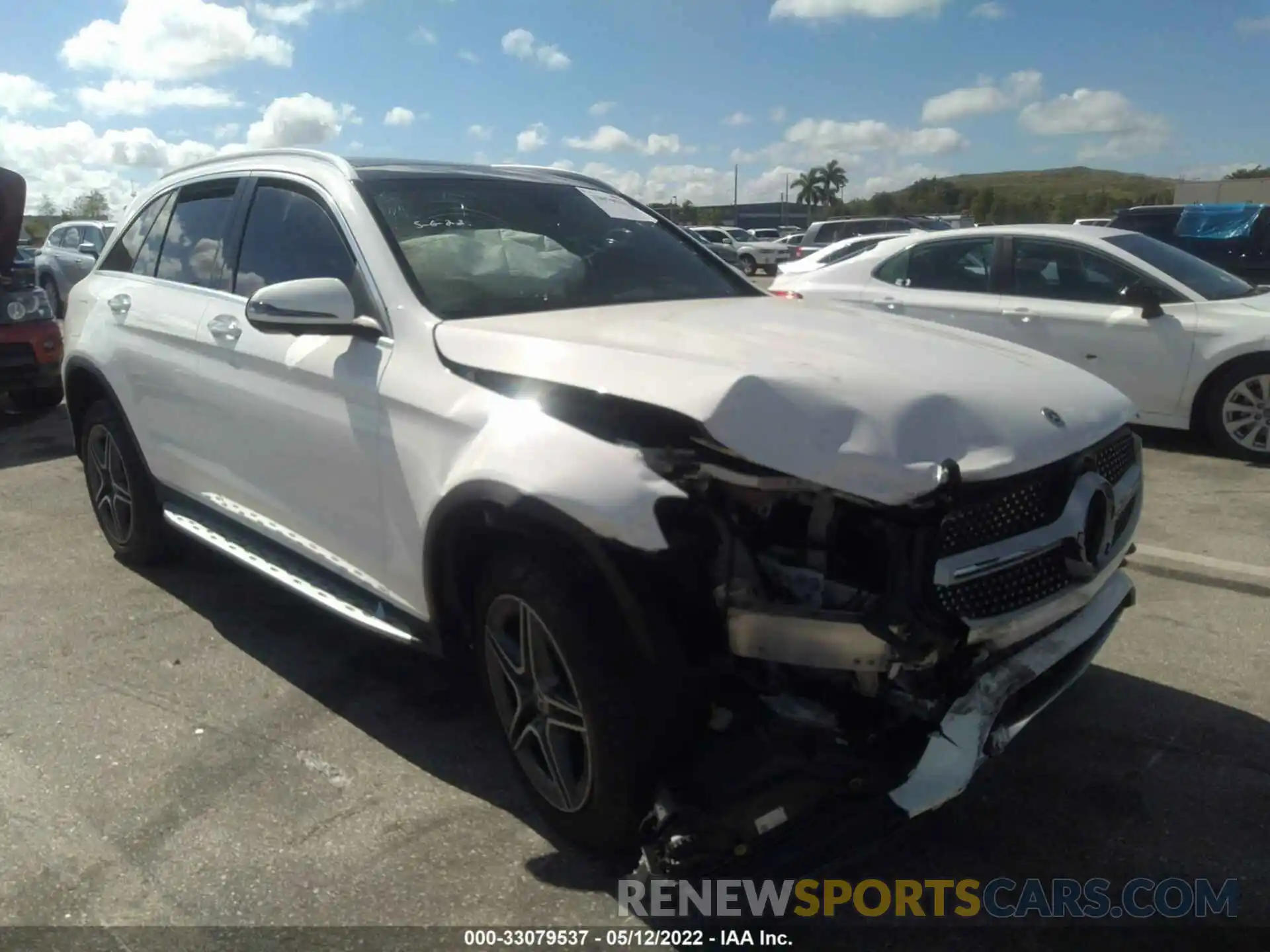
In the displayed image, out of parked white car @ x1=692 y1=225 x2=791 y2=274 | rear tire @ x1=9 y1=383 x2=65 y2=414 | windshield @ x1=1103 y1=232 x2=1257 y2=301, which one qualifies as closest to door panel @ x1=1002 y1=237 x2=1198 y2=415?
windshield @ x1=1103 y1=232 x2=1257 y2=301

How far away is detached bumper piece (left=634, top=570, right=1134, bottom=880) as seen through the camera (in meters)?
2.28

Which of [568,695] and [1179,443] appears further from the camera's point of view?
[1179,443]

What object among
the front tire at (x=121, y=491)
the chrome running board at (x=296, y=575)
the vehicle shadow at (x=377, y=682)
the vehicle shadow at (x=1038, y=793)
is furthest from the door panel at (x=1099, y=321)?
the front tire at (x=121, y=491)

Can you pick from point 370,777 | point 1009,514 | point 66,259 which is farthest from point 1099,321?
point 66,259

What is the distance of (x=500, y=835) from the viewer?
117 inches

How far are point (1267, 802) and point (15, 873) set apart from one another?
11.5ft

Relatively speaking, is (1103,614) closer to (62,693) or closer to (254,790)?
(254,790)

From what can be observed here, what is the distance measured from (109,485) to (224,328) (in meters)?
1.73

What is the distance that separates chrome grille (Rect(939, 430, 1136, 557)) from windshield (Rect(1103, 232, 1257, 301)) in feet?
17.8

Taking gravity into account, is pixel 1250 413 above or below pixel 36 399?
above

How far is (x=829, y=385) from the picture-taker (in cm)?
246

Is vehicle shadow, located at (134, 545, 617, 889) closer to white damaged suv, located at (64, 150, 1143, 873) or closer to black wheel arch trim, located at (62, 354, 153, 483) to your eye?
white damaged suv, located at (64, 150, 1143, 873)

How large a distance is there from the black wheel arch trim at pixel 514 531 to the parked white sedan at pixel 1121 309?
4.77m

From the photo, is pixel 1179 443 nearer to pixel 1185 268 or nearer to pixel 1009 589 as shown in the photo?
pixel 1185 268
